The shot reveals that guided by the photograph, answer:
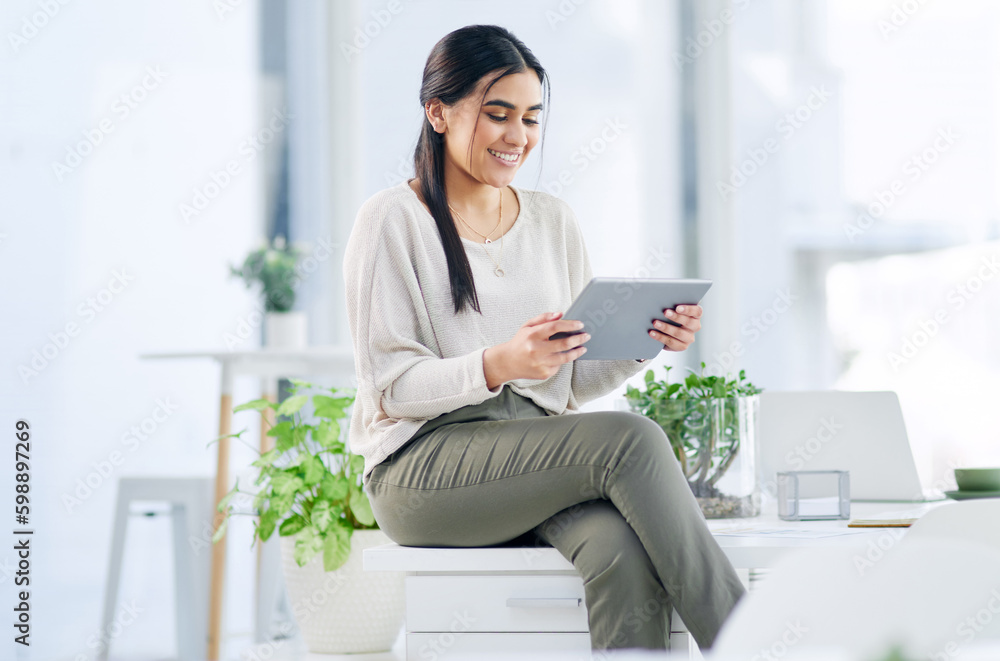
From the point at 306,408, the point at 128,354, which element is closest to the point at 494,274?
the point at 128,354

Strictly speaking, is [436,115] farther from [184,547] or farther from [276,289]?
[184,547]

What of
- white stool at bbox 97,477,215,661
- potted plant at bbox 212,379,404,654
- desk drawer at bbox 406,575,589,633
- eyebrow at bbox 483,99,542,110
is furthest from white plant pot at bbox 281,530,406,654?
eyebrow at bbox 483,99,542,110

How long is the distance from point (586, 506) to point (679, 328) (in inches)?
11.5

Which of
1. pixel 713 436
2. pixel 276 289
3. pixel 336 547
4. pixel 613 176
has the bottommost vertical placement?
pixel 336 547

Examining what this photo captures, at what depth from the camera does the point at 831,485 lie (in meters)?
1.50

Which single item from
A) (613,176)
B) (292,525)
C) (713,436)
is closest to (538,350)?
(713,436)

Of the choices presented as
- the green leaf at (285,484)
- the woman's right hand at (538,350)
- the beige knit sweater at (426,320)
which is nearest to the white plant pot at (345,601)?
the green leaf at (285,484)

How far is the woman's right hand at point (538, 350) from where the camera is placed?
1.22 m

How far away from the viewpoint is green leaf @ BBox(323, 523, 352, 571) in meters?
1.80

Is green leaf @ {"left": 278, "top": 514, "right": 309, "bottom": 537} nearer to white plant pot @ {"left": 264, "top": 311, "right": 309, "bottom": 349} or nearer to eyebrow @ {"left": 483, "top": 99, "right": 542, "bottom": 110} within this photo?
white plant pot @ {"left": 264, "top": 311, "right": 309, "bottom": 349}

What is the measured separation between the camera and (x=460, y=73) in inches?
58.1

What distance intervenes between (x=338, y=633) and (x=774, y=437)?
3.08 ft

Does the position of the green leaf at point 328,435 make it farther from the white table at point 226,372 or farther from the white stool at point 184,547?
the white stool at point 184,547

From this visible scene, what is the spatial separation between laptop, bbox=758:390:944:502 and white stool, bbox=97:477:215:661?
1294 millimetres
